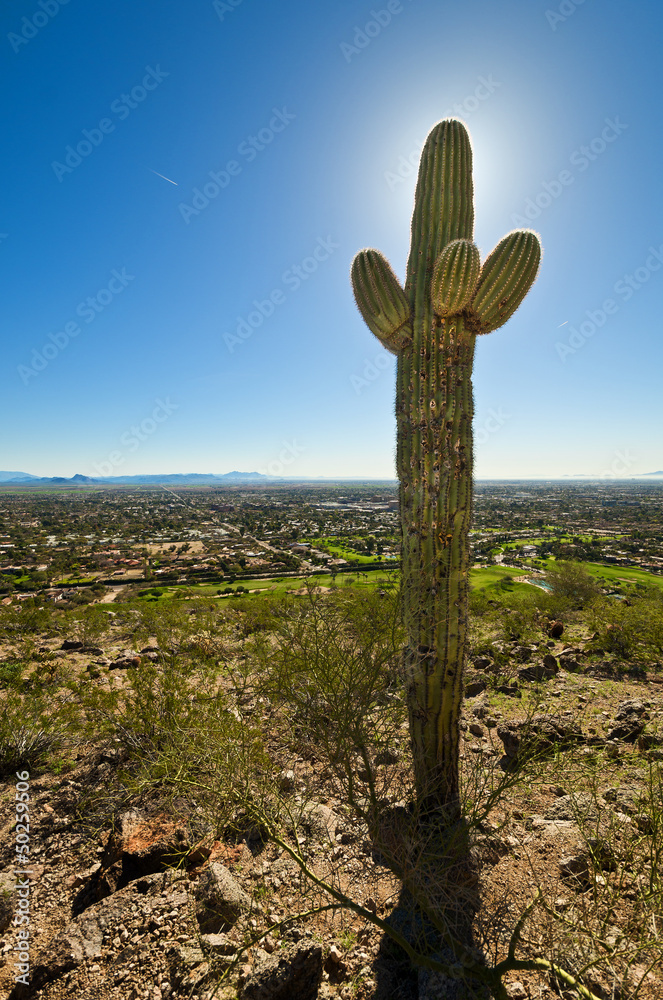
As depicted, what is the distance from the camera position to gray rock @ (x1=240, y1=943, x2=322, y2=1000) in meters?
2.63

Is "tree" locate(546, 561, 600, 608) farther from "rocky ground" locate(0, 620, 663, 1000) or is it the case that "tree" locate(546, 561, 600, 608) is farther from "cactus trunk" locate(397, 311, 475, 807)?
"cactus trunk" locate(397, 311, 475, 807)

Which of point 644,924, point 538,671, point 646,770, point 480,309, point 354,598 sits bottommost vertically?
point 538,671

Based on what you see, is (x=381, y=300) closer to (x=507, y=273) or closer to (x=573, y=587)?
(x=507, y=273)

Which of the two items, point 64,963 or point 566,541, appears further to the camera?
Result: point 566,541

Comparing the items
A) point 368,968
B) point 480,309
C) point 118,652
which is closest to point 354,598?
point 368,968

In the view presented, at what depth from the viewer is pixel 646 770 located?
14.7 feet

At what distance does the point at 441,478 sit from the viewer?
3910mm

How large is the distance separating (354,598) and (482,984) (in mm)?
3006

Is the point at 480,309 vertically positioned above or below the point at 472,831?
above

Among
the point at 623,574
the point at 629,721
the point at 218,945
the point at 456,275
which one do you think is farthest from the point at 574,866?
the point at 623,574

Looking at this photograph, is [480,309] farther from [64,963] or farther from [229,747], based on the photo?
[64,963]

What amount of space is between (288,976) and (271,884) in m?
1.08

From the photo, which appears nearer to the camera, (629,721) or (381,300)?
(381,300)

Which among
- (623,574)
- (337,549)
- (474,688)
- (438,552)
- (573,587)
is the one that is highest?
(438,552)
